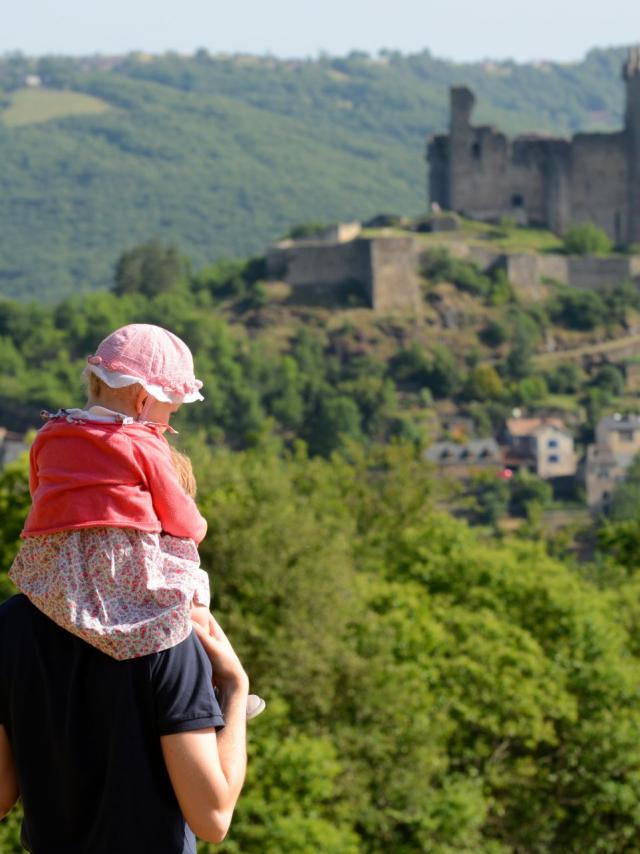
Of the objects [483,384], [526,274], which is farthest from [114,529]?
[526,274]

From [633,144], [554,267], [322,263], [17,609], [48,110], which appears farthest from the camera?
[48,110]

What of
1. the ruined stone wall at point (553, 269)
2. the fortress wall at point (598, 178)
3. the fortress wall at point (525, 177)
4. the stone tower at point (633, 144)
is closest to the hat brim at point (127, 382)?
the ruined stone wall at point (553, 269)

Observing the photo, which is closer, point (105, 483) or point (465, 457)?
point (105, 483)

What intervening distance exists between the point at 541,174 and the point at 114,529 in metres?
77.3

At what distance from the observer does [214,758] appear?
4.05 m

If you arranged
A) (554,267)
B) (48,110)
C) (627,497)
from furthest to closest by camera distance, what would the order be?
(48,110) < (554,267) < (627,497)

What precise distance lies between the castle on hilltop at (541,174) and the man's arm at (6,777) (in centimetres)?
7506

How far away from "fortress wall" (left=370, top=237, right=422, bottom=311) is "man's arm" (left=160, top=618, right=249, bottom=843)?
67.2 m

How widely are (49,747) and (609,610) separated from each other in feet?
76.9

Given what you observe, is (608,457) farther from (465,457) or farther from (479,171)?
(479,171)

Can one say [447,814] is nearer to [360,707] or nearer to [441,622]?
[360,707]

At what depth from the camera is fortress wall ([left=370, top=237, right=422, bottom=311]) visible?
235 feet

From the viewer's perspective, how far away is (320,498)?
112 ft

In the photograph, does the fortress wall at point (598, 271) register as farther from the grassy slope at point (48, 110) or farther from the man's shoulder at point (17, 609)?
the grassy slope at point (48, 110)
